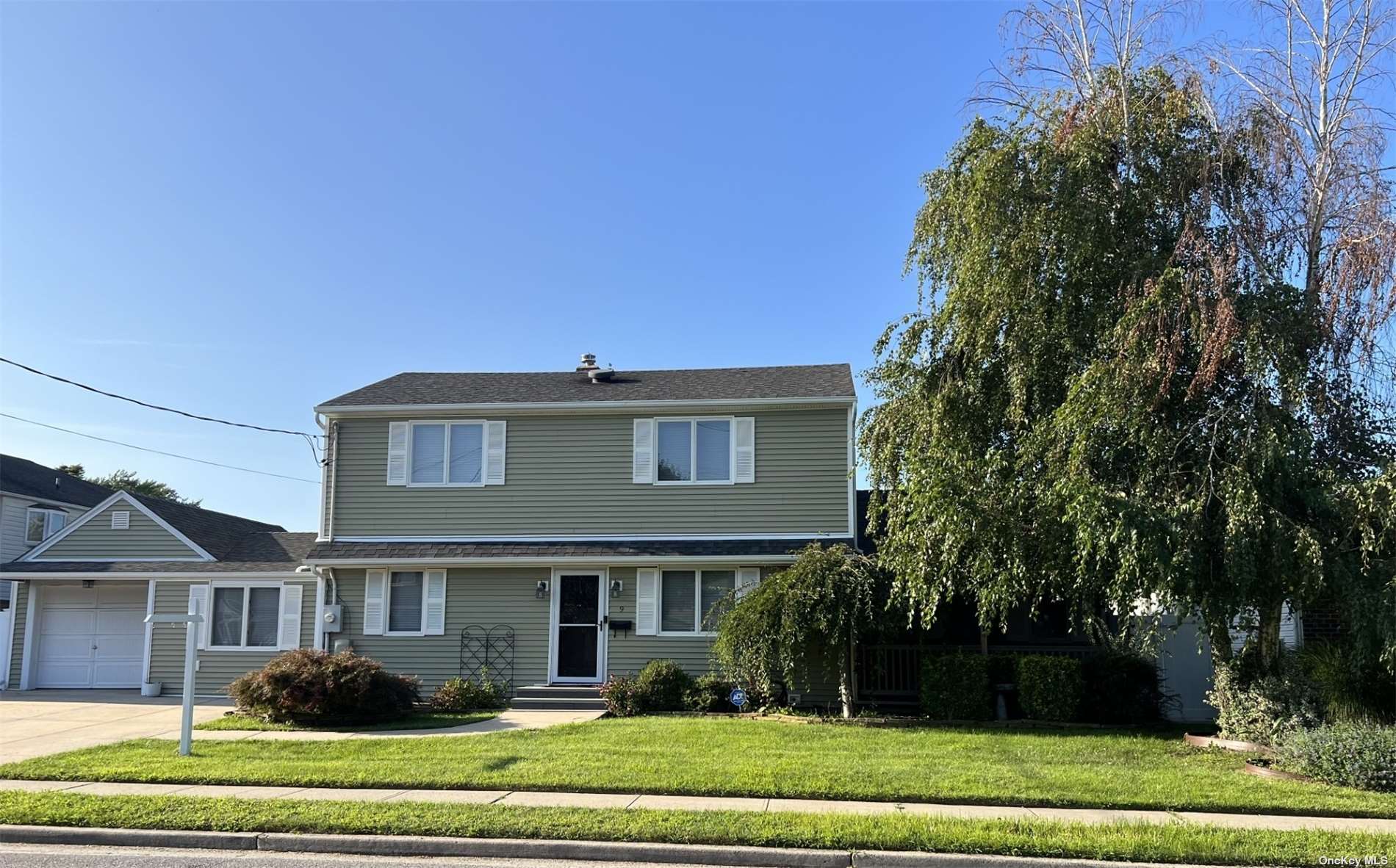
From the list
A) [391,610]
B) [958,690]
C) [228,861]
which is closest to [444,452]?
[391,610]

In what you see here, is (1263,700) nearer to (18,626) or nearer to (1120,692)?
(1120,692)

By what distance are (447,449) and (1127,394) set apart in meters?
12.5

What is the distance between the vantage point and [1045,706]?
47.7 feet

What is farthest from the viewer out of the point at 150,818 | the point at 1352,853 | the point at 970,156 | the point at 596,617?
the point at 596,617

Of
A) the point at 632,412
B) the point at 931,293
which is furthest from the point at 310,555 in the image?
the point at 931,293

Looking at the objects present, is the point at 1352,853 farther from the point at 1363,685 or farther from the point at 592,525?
the point at 592,525

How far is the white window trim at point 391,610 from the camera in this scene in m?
18.5

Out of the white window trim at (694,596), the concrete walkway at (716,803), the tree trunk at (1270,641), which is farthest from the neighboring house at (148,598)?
the tree trunk at (1270,641)

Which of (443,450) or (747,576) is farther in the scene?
(443,450)

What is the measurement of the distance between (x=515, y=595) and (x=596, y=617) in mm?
1560

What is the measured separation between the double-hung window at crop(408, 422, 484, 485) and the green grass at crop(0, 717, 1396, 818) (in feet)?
23.2

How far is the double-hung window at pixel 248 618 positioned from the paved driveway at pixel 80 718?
1.33 m

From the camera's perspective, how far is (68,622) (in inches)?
856

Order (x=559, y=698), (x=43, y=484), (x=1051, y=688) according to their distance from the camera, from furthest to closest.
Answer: (x=43, y=484), (x=559, y=698), (x=1051, y=688)
